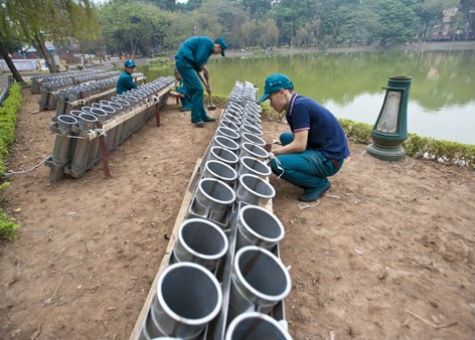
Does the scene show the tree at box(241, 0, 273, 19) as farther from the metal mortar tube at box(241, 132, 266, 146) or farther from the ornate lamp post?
the metal mortar tube at box(241, 132, 266, 146)

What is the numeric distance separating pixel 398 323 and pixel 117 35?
50.0 m

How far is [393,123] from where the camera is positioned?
434 cm

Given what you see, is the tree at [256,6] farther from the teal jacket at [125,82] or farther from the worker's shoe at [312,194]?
the worker's shoe at [312,194]

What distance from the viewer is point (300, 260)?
2.36 metres

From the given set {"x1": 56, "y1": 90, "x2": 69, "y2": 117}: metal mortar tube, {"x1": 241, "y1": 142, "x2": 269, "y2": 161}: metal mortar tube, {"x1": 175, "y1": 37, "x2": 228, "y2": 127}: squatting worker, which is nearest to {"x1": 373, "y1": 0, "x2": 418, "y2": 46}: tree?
{"x1": 175, "y1": 37, "x2": 228, "y2": 127}: squatting worker

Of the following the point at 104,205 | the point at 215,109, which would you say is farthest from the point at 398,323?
the point at 215,109

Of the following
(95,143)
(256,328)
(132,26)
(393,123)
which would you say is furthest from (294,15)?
Result: (256,328)

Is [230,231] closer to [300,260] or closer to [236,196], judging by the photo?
[236,196]

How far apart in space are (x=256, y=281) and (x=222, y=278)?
0.18 meters

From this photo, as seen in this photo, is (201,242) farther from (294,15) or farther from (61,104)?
(294,15)

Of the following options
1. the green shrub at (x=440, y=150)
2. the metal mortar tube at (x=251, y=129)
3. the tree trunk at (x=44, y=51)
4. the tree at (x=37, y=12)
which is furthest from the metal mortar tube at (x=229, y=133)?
the tree trunk at (x=44, y=51)

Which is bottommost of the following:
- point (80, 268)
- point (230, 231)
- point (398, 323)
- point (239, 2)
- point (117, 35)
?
point (398, 323)

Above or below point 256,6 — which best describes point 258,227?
below

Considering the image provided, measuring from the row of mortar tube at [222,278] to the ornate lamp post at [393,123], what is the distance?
319 cm
